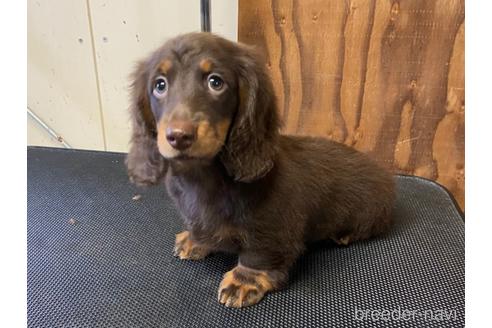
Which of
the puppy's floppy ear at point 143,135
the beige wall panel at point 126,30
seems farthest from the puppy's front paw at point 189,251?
the beige wall panel at point 126,30

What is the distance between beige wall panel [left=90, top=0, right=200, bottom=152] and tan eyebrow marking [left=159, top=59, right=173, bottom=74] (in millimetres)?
1187

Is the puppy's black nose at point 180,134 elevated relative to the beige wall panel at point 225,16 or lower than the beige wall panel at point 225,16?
lower

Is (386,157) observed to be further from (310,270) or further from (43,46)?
(43,46)

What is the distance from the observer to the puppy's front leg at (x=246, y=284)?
137 cm

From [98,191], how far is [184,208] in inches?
33.0

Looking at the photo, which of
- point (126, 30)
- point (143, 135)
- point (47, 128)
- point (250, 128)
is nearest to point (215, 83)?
point (250, 128)

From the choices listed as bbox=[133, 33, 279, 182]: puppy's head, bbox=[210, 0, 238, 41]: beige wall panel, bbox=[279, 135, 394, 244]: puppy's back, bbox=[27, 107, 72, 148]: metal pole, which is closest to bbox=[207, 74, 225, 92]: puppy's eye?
bbox=[133, 33, 279, 182]: puppy's head

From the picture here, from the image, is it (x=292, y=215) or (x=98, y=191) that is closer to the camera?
(x=292, y=215)

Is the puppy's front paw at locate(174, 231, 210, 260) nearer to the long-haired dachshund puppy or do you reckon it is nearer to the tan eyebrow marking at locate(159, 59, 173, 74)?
the long-haired dachshund puppy

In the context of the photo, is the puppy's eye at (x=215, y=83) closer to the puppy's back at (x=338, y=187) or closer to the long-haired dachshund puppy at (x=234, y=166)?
the long-haired dachshund puppy at (x=234, y=166)

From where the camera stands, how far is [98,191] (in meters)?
2.08

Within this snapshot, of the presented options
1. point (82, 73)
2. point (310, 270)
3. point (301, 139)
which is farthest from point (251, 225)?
point (82, 73)

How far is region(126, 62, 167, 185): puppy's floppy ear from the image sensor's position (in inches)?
51.9

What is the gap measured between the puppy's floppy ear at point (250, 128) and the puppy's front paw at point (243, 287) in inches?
13.5
